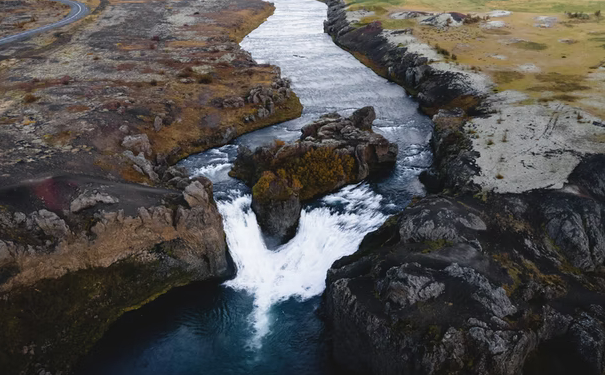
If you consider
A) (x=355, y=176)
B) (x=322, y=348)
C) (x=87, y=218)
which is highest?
(x=87, y=218)

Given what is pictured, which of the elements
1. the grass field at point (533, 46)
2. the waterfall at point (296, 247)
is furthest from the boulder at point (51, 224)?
the grass field at point (533, 46)

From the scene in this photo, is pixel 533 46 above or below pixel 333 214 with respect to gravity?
above

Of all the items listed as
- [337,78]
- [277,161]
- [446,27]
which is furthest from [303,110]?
[446,27]

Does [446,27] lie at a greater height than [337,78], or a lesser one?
greater

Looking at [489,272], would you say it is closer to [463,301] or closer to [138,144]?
[463,301]

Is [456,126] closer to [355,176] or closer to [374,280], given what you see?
[355,176]

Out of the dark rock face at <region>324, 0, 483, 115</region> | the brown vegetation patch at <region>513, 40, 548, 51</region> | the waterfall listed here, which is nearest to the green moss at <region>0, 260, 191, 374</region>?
the waterfall

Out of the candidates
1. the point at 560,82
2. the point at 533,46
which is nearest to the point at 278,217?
the point at 560,82

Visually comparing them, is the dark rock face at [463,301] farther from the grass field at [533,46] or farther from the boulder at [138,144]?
the grass field at [533,46]
